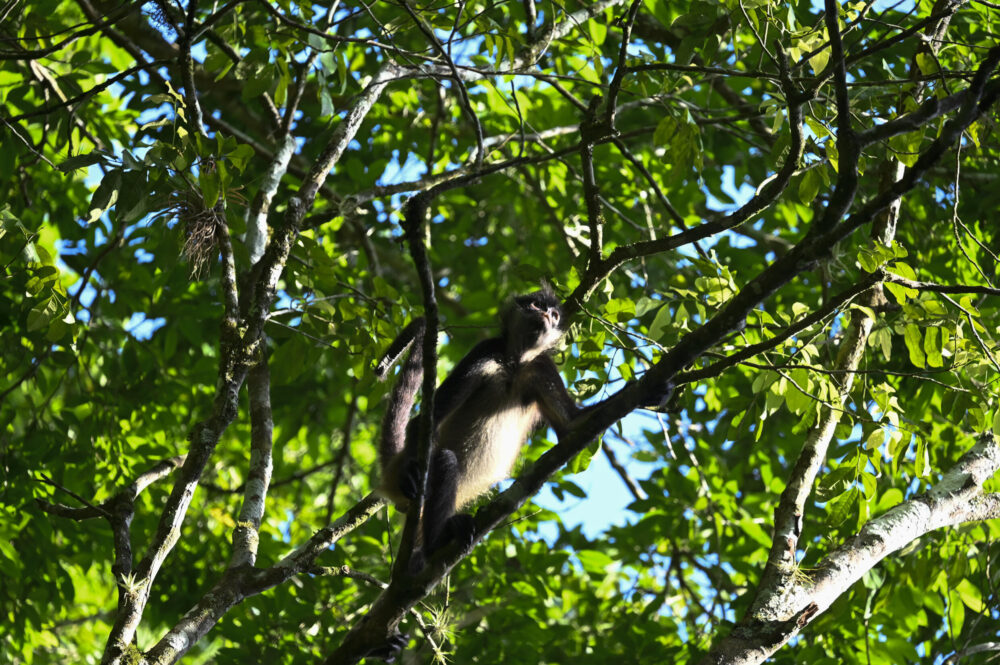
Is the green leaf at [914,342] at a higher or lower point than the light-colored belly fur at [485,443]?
lower

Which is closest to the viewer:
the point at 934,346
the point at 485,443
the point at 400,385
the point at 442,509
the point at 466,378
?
the point at 934,346

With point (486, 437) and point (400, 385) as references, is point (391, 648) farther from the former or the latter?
point (486, 437)

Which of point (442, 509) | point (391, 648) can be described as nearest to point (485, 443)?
point (442, 509)

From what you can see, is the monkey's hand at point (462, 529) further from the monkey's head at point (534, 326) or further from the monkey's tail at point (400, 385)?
the monkey's head at point (534, 326)

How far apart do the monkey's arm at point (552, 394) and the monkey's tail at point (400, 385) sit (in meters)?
0.94

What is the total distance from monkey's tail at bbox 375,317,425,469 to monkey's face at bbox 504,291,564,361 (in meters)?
0.87

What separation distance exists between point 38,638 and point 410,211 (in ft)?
18.9

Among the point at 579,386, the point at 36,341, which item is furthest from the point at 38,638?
the point at 579,386

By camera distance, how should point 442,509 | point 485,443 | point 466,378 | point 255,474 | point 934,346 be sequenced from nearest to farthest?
1. point 934,346
2. point 442,509
3. point 255,474
4. point 466,378
5. point 485,443

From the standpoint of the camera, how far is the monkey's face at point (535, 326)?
17.3ft

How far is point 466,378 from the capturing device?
504 centimetres

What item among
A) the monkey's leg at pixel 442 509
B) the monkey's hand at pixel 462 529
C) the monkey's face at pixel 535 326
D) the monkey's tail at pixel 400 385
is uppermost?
the monkey's face at pixel 535 326

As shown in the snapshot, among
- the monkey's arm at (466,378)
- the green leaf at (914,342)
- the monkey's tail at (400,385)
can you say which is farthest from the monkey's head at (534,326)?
Result: the green leaf at (914,342)

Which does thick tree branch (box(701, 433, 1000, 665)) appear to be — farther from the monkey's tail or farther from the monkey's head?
the monkey's head
